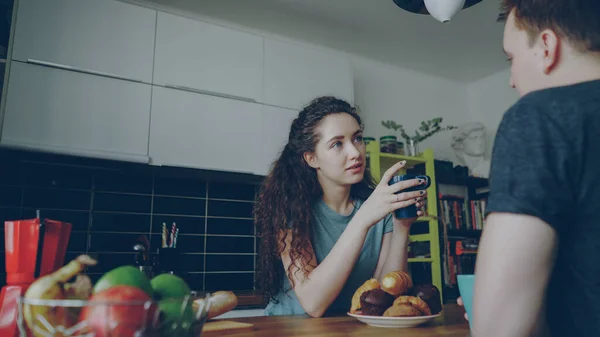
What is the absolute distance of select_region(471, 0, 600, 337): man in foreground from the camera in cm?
55

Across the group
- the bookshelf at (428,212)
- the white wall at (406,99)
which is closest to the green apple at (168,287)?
the bookshelf at (428,212)

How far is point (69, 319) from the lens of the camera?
0.48 meters

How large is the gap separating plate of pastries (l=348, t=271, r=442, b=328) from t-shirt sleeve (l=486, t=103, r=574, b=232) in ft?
1.46

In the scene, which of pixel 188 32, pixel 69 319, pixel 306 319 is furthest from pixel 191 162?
pixel 69 319

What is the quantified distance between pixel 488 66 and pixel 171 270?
3098 mm

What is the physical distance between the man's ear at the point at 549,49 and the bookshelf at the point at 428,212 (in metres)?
2.40

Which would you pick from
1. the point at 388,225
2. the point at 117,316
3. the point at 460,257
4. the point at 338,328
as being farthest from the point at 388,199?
the point at 460,257

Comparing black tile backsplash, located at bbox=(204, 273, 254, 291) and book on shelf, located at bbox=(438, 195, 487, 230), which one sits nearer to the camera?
black tile backsplash, located at bbox=(204, 273, 254, 291)

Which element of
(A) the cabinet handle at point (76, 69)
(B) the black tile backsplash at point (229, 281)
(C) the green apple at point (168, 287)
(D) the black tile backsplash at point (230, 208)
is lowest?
(B) the black tile backsplash at point (229, 281)

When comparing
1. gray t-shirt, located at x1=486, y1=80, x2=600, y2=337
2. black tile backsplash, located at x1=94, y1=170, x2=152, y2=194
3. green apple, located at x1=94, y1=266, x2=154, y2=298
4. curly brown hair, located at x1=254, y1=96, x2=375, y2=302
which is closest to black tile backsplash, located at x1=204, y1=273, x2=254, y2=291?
black tile backsplash, located at x1=94, y1=170, x2=152, y2=194

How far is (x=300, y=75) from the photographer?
299cm

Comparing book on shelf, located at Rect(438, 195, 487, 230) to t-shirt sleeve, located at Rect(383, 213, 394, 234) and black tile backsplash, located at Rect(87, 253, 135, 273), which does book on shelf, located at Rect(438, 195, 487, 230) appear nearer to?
t-shirt sleeve, located at Rect(383, 213, 394, 234)

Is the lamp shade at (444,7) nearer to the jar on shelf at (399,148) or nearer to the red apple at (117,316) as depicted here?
the red apple at (117,316)

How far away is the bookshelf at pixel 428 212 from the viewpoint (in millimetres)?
3104
